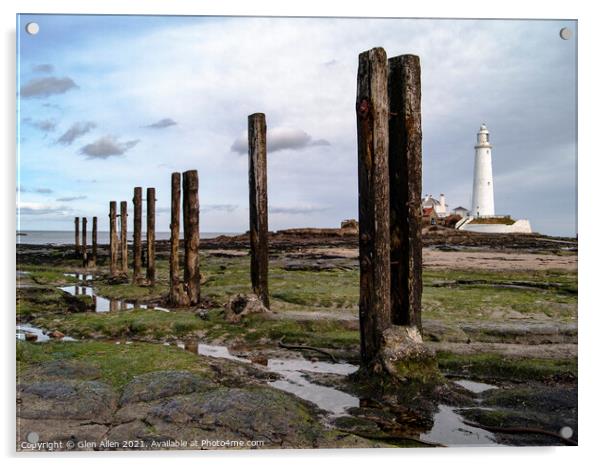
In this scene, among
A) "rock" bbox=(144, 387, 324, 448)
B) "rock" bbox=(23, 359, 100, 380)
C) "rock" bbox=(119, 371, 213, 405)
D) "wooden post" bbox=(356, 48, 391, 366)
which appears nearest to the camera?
"rock" bbox=(144, 387, 324, 448)

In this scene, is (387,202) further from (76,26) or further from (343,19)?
(76,26)

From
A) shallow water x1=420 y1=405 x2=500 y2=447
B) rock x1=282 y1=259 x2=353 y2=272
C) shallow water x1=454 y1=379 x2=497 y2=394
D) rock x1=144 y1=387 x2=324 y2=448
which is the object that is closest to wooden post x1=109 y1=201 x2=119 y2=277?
rock x1=282 y1=259 x2=353 y2=272

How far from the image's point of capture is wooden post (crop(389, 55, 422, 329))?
7.31m

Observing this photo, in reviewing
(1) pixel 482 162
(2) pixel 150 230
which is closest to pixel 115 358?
(1) pixel 482 162

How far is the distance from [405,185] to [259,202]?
497cm

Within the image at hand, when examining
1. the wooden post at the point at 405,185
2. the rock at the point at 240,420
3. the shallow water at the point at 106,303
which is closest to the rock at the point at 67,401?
the rock at the point at 240,420

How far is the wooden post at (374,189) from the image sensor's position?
684cm

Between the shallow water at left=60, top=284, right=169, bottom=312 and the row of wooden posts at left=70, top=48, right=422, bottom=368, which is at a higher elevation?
the row of wooden posts at left=70, top=48, right=422, bottom=368

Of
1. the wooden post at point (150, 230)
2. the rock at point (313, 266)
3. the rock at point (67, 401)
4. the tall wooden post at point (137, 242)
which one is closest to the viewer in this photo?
the rock at point (67, 401)

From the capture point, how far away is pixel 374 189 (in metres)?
6.84

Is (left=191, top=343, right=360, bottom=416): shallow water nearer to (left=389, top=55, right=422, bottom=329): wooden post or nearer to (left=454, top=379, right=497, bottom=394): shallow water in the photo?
(left=389, top=55, right=422, bottom=329): wooden post

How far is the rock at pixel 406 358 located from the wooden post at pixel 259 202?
527cm

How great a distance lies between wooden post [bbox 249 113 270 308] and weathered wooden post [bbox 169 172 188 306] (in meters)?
3.42

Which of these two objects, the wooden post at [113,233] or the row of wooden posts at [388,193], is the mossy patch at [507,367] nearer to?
A: the row of wooden posts at [388,193]
